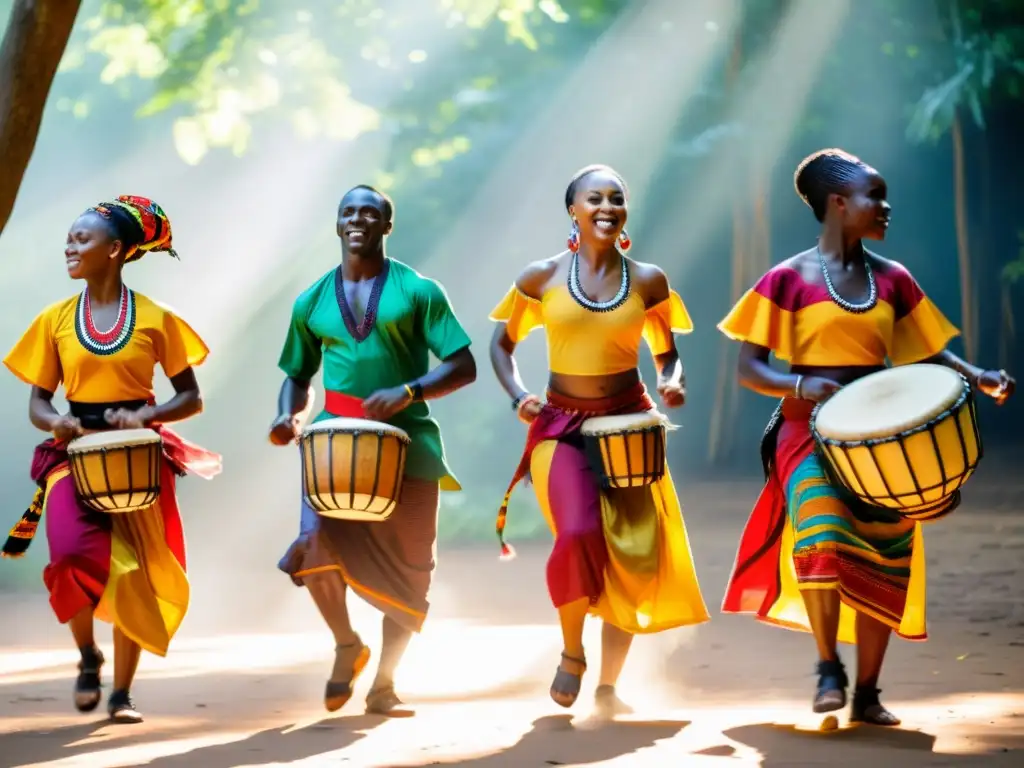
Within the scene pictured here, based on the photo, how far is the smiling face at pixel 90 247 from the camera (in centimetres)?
711

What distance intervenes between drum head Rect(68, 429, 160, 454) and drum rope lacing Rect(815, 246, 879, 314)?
2765mm

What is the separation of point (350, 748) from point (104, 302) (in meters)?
2.30

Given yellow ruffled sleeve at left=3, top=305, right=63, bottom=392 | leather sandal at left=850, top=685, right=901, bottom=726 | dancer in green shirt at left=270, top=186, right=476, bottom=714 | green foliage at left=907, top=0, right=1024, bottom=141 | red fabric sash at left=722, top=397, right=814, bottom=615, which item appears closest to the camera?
leather sandal at left=850, top=685, right=901, bottom=726

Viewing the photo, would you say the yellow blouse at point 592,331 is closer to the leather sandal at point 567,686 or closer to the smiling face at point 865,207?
the smiling face at point 865,207

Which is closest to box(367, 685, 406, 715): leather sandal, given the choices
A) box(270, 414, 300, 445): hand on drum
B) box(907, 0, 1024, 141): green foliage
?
box(270, 414, 300, 445): hand on drum

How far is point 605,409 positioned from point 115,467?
2015 mm

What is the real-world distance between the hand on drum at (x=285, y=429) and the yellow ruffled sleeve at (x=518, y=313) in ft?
3.13

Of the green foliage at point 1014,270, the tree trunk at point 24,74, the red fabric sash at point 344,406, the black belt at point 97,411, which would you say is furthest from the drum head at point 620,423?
the green foliage at point 1014,270

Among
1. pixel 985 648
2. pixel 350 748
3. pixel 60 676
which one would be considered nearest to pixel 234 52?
pixel 60 676

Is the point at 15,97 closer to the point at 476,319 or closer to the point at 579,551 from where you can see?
the point at 579,551

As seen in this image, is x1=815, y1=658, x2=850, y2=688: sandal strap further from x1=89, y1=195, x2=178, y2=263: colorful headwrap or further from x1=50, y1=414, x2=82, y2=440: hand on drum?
x1=89, y1=195, x2=178, y2=263: colorful headwrap

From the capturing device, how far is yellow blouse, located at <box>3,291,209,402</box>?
7.05m

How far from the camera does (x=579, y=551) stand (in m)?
6.78

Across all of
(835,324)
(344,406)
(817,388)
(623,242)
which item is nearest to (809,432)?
(817,388)
